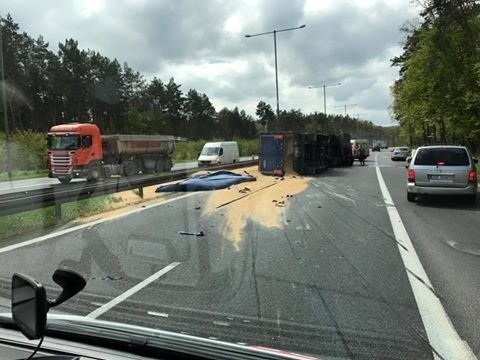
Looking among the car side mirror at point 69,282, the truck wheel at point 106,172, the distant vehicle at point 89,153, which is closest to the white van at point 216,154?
the distant vehicle at point 89,153

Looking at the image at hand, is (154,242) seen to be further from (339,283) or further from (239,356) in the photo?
(239,356)

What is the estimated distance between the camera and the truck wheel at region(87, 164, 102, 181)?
103 ft

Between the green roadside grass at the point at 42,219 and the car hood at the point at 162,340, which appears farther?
the green roadside grass at the point at 42,219

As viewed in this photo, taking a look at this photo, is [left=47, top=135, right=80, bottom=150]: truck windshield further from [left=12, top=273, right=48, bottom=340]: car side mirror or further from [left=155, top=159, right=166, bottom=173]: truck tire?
[left=12, top=273, right=48, bottom=340]: car side mirror

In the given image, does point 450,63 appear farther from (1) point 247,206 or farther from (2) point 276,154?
(1) point 247,206

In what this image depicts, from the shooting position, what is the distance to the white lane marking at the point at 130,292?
5.55 meters

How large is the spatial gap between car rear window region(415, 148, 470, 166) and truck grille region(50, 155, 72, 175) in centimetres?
2006

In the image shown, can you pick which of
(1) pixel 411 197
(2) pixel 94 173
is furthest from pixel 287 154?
(1) pixel 411 197

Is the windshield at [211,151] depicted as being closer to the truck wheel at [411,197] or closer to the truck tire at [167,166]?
the truck tire at [167,166]

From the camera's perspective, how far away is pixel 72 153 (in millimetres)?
30750

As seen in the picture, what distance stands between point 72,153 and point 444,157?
2076 centimetres

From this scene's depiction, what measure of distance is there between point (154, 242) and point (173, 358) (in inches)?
297

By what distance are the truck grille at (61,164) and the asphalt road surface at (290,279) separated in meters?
19.2

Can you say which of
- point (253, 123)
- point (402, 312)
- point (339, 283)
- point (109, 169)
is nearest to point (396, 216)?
point (339, 283)
